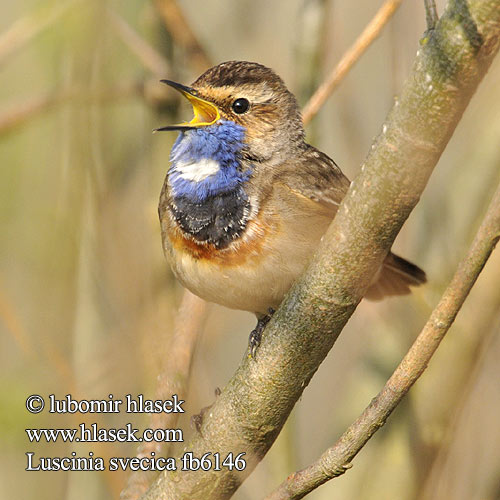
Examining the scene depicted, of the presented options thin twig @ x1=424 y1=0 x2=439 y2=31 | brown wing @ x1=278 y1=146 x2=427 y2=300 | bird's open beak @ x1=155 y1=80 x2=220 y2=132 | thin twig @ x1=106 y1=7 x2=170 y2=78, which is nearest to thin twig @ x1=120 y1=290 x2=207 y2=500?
brown wing @ x1=278 y1=146 x2=427 y2=300

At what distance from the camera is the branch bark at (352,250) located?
183cm

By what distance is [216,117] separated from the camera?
3.45 m

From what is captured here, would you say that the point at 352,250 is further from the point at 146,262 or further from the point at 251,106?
the point at 146,262

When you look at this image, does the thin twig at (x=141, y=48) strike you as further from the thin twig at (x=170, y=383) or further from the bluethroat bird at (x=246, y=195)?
the thin twig at (x=170, y=383)

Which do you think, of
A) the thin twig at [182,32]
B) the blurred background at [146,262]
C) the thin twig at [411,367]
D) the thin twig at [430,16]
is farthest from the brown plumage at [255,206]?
the thin twig at [430,16]

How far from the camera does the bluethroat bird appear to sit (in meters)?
3.12

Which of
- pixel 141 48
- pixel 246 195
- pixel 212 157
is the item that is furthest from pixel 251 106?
pixel 141 48

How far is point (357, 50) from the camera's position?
3266mm

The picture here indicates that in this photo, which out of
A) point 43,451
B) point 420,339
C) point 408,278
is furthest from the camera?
point 43,451

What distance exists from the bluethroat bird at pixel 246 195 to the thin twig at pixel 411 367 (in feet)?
2.39

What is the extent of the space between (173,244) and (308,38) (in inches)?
51.9

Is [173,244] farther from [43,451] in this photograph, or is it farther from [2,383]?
[43,451]

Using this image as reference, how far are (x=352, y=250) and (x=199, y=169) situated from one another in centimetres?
133

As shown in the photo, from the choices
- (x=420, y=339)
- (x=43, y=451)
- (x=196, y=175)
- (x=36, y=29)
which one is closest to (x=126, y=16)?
(x=36, y=29)
